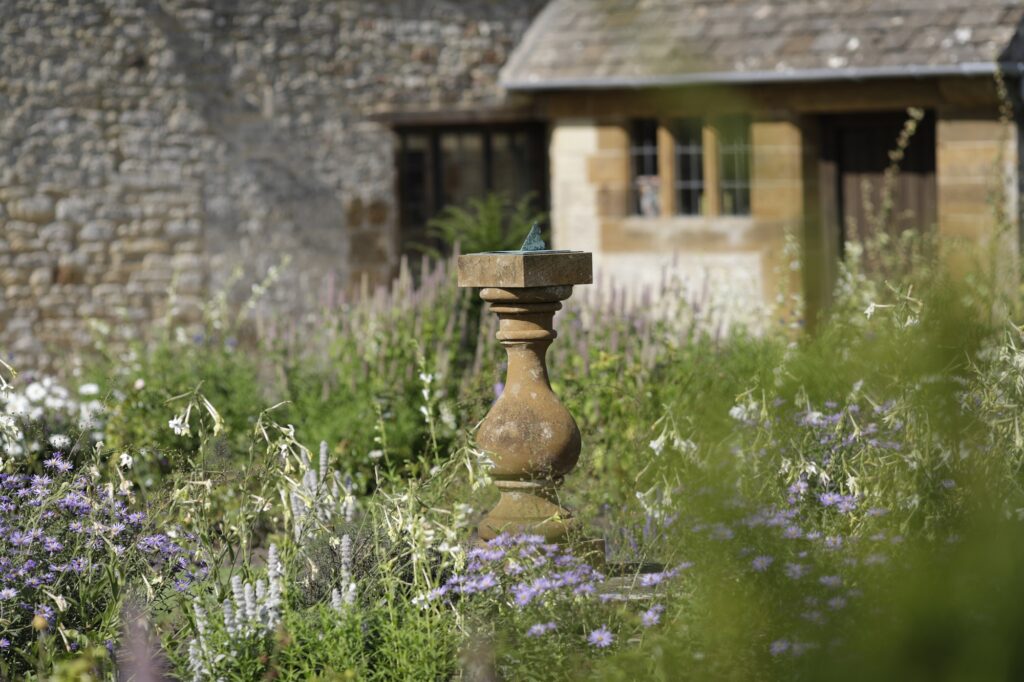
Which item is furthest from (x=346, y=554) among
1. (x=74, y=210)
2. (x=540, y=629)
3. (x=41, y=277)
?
(x=74, y=210)

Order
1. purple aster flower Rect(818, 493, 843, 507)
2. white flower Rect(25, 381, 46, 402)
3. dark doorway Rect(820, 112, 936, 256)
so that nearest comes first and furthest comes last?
purple aster flower Rect(818, 493, 843, 507) → white flower Rect(25, 381, 46, 402) → dark doorway Rect(820, 112, 936, 256)

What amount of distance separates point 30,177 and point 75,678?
6.72m

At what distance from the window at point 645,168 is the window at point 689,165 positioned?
19 cm

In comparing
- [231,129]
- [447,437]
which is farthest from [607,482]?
[231,129]

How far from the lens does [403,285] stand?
23.1 ft

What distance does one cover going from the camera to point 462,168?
11.4m

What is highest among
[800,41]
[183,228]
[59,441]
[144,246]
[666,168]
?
[800,41]

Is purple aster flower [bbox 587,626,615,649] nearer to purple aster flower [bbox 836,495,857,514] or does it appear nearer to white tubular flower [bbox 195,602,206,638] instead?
purple aster flower [bbox 836,495,857,514]

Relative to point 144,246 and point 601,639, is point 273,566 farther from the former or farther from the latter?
point 144,246

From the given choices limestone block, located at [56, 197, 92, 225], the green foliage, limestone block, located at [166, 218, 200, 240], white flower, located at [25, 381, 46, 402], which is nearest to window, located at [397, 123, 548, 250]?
the green foliage

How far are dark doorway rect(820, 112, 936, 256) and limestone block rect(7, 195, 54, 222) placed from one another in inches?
218

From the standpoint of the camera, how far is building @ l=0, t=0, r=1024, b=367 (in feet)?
30.7

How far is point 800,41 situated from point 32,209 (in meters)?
5.37

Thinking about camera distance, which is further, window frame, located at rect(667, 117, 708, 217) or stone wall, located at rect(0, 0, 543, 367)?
window frame, located at rect(667, 117, 708, 217)
